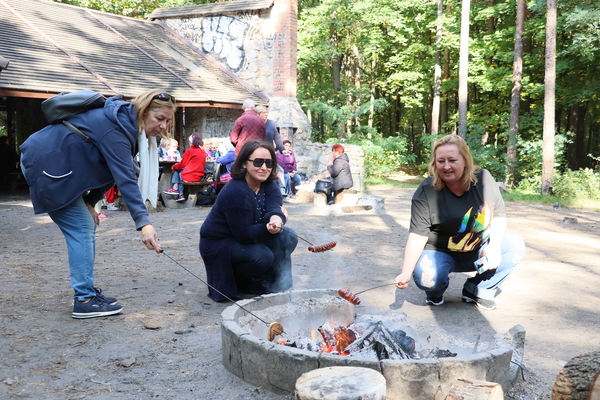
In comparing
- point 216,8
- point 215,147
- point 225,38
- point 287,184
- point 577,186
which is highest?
point 216,8

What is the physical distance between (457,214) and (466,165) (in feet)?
1.25

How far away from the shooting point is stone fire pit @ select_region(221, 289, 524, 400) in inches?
100

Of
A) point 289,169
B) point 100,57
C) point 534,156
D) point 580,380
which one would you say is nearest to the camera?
point 580,380

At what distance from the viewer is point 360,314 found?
165 inches

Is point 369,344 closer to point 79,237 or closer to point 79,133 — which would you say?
point 79,237

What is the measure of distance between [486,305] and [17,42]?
12366 millimetres

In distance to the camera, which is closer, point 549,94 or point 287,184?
point 287,184

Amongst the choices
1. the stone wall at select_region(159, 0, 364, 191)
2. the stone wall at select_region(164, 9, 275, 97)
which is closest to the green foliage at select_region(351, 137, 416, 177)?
the stone wall at select_region(159, 0, 364, 191)

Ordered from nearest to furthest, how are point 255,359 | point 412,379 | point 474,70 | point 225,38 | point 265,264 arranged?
1. point 412,379
2. point 255,359
3. point 265,264
4. point 225,38
5. point 474,70

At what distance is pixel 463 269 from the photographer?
435 centimetres

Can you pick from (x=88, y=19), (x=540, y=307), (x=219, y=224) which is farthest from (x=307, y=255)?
(x=88, y=19)

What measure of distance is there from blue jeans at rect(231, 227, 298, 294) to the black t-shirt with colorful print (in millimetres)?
1138

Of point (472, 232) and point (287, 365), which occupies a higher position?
point (472, 232)

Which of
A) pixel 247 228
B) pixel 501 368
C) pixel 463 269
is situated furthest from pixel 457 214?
pixel 247 228
